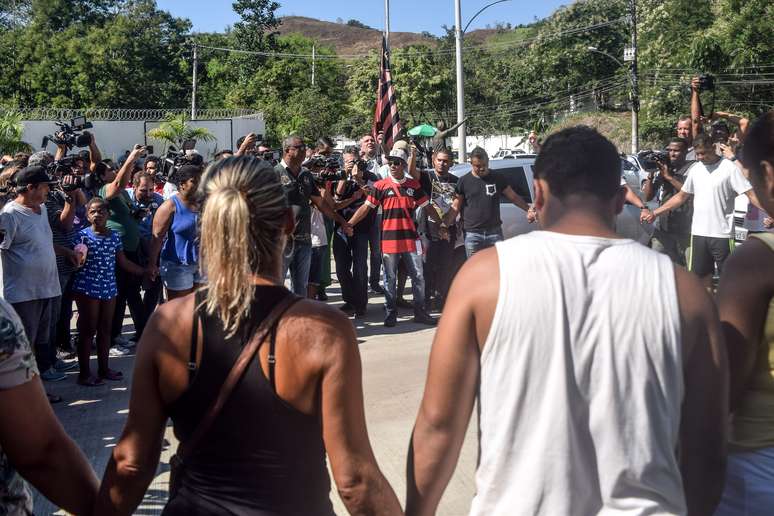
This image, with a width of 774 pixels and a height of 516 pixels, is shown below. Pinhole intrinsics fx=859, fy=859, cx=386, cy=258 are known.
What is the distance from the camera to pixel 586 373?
204 centimetres

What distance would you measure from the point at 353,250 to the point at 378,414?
3.88 metres

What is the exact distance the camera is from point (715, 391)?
211 cm

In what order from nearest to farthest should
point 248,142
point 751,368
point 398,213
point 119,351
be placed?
point 751,368
point 119,351
point 248,142
point 398,213

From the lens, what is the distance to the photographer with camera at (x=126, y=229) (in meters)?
7.56

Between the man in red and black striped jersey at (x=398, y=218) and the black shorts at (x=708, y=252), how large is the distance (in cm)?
275

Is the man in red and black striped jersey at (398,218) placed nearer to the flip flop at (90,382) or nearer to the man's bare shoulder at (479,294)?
the flip flop at (90,382)

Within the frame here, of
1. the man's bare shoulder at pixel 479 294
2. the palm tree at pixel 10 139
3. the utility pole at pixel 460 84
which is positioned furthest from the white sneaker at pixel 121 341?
the utility pole at pixel 460 84

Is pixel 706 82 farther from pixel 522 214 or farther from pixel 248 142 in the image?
pixel 248 142

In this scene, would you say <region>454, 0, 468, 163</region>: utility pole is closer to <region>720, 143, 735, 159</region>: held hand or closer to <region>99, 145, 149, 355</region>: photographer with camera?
<region>720, 143, 735, 159</region>: held hand

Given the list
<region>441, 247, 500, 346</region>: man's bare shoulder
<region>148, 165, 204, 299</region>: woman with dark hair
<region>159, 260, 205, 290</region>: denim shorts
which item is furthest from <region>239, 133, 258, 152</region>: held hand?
<region>441, 247, 500, 346</region>: man's bare shoulder

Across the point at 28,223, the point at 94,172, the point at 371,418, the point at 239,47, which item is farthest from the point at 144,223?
the point at 239,47

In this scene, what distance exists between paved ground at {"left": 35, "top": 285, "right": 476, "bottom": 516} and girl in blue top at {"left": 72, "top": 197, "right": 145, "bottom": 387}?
24cm

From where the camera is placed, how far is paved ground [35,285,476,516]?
15.7ft

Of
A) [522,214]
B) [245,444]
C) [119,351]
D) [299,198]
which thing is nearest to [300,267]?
[299,198]
